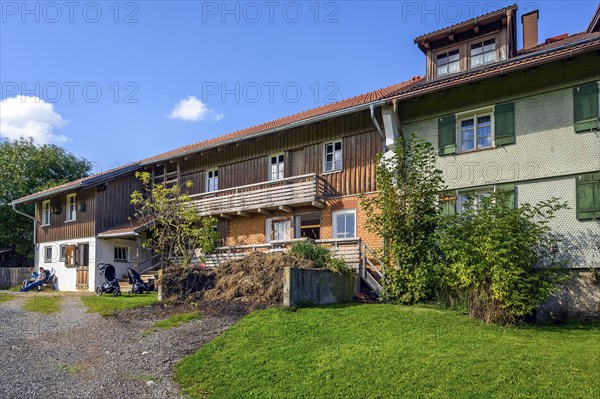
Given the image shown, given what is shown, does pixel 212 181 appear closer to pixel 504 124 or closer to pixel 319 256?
pixel 319 256

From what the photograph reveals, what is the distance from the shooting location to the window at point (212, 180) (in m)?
22.1

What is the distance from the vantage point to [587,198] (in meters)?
12.7

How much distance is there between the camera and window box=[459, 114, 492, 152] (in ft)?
48.7

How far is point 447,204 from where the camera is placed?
14.4 meters

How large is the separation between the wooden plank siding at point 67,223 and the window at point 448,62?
689 inches

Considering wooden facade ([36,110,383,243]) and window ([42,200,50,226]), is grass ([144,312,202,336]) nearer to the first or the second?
wooden facade ([36,110,383,243])

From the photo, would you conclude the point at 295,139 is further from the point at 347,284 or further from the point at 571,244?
the point at 571,244

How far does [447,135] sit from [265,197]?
290 inches

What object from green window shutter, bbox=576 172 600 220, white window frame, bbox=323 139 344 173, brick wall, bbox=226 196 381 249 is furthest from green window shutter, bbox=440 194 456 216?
white window frame, bbox=323 139 344 173

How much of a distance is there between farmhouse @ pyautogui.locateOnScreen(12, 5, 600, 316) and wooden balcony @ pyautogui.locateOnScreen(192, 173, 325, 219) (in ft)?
0.18

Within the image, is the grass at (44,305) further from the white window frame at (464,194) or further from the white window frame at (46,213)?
the white window frame at (464,194)

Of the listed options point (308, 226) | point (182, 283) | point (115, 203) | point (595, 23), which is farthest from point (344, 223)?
point (115, 203)

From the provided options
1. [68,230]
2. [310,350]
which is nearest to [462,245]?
[310,350]

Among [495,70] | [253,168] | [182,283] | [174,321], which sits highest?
[495,70]
